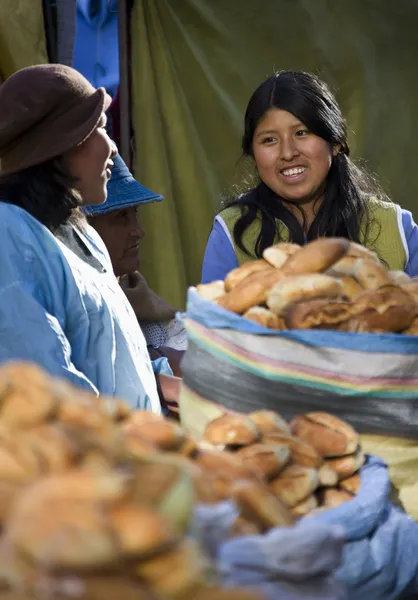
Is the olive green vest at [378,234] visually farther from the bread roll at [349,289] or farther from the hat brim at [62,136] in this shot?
the bread roll at [349,289]

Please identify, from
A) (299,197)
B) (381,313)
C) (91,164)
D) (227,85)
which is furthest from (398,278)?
(227,85)

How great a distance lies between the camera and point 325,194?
2.70m

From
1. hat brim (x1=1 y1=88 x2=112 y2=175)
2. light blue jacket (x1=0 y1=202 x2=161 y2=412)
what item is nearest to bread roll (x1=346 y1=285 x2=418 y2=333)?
light blue jacket (x1=0 y1=202 x2=161 y2=412)

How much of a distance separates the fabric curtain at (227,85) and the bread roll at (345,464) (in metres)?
3.21

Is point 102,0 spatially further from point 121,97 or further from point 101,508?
point 101,508

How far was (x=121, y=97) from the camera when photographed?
14.8ft

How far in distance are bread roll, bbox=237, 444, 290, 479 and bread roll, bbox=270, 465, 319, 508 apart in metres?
0.01

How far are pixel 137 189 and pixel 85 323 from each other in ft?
4.42

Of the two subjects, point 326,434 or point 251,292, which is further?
point 251,292

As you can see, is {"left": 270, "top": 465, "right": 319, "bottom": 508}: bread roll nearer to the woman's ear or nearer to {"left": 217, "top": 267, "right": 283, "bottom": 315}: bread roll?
{"left": 217, "top": 267, "right": 283, "bottom": 315}: bread roll

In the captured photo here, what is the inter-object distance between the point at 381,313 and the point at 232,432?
0.42 meters

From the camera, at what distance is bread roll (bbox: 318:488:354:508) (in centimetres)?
143

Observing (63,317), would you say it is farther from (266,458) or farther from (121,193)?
(121,193)

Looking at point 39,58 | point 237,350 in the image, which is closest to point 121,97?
point 39,58
